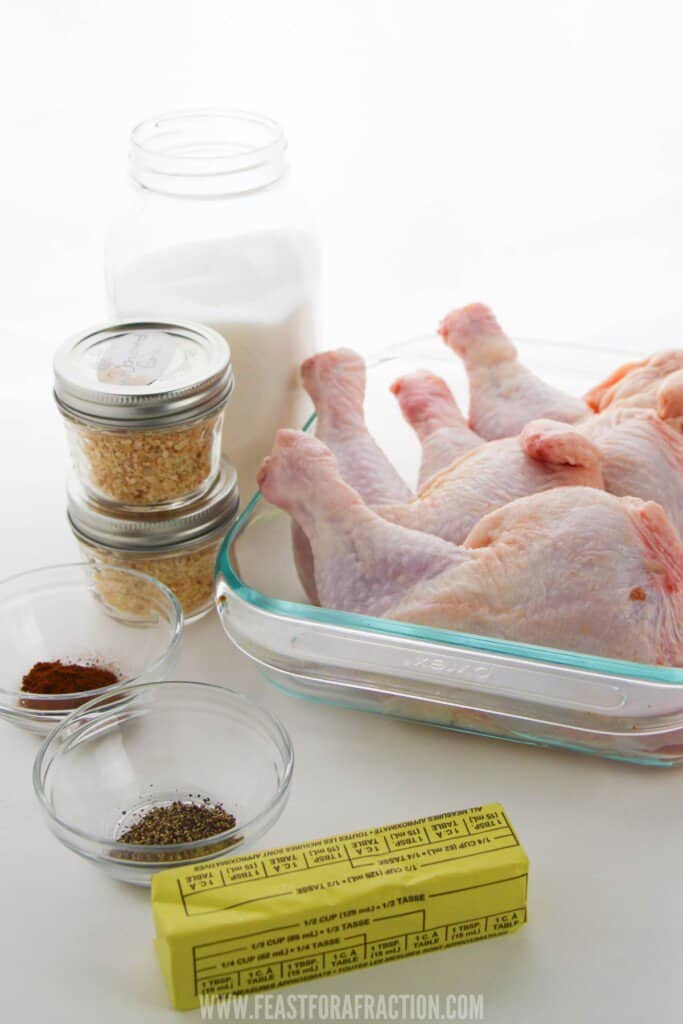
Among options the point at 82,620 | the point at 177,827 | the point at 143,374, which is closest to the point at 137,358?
the point at 143,374

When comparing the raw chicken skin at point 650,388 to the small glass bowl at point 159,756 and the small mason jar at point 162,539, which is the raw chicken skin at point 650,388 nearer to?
the small mason jar at point 162,539

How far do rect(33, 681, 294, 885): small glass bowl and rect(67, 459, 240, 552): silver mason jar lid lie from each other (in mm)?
206

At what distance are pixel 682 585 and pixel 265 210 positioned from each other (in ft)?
2.46

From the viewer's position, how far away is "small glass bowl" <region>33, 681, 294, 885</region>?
1.30 meters

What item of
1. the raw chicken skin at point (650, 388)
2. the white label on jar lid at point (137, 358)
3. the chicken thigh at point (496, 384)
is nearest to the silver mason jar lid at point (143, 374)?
the white label on jar lid at point (137, 358)

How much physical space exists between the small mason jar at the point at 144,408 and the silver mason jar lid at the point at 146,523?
0.01m

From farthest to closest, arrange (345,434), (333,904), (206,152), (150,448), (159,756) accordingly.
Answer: (206,152) → (345,434) → (150,448) → (159,756) → (333,904)

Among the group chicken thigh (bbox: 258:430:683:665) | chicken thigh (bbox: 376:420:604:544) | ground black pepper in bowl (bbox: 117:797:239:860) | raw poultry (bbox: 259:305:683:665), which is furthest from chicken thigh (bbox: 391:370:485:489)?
ground black pepper in bowl (bbox: 117:797:239:860)

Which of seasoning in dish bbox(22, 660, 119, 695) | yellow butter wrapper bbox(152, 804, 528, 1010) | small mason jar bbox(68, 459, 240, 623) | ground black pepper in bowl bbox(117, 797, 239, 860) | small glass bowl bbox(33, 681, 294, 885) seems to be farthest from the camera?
small mason jar bbox(68, 459, 240, 623)

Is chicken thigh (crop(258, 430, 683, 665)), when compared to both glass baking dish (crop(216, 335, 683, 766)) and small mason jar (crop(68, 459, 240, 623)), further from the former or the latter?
small mason jar (crop(68, 459, 240, 623))

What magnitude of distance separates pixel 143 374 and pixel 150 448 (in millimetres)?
86

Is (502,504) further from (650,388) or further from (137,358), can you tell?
(137,358)

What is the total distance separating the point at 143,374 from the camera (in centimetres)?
149

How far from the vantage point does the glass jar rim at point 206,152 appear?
166 centimetres
